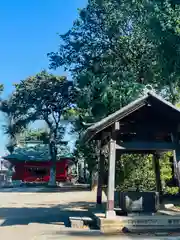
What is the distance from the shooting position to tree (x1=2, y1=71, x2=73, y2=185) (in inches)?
1594

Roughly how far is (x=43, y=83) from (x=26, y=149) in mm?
12866

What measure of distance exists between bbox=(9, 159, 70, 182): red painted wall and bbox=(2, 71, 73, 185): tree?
449 centimetres

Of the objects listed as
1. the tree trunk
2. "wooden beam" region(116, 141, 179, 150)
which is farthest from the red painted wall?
"wooden beam" region(116, 141, 179, 150)

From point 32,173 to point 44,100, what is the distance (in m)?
11.3

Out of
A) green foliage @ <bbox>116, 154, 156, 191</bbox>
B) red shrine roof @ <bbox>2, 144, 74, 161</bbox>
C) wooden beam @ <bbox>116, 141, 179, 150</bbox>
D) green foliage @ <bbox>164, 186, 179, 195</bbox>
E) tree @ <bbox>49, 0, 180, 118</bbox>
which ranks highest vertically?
tree @ <bbox>49, 0, 180, 118</bbox>

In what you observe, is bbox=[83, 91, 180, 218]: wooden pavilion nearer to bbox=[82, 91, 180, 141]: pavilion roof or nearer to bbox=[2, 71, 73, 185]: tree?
bbox=[82, 91, 180, 141]: pavilion roof

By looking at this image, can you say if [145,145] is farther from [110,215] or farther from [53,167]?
[53,167]

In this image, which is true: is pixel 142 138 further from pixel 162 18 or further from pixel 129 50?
pixel 129 50

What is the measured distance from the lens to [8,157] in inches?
1783

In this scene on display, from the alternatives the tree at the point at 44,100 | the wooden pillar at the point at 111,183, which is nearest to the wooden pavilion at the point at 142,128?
the wooden pillar at the point at 111,183

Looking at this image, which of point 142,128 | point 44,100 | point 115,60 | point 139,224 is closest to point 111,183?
point 139,224

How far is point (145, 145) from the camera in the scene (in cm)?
Answer: 1174

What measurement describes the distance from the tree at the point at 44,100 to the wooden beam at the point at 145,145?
29.3 metres

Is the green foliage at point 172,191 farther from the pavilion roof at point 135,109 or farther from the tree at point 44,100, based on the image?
the tree at point 44,100
